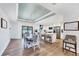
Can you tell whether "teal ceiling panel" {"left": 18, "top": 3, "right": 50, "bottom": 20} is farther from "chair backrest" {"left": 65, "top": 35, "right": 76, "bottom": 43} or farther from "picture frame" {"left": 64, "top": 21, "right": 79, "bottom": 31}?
"chair backrest" {"left": 65, "top": 35, "right": 76, "bottom": 43}

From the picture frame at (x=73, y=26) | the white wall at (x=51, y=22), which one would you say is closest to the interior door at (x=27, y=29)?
the white wall at (x=51, y=22)

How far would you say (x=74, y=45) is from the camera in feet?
7.51

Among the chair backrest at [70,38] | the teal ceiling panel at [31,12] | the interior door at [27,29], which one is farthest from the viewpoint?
the chair backrest at [70,38]

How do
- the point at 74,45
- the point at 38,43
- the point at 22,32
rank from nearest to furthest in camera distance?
the point at 22,32 < the point at 74,45 < the point at 38,43

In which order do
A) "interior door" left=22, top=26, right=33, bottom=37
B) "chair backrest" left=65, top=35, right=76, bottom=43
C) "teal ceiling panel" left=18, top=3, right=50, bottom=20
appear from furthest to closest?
"chair backrest" left=65, top=35, right=76, bottom=43 < "interior door" left=22, top=26, right=33, bottom=37 < "teal ceiling panel" left=18, top=3, right=50, bottom=20

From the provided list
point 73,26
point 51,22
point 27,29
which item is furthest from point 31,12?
point 73,26

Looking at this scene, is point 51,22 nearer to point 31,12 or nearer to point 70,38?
point 31,12

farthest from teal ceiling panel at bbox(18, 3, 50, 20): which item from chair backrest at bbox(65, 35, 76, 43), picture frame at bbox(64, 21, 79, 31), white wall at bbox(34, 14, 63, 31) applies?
chair backrest at bbox(65, 35, 76, 43)

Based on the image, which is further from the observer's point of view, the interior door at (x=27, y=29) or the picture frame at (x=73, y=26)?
the picture frame at (x=73, y=26)

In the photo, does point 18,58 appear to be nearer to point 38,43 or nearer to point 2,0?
point 38,43

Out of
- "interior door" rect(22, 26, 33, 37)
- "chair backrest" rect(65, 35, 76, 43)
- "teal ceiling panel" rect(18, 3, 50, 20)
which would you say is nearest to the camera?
"teal ceiling panel" rect(18, 3, 50, 20)

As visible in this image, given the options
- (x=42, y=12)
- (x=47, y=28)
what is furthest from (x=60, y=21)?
(x=42, y=12)

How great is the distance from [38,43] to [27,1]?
1.37m

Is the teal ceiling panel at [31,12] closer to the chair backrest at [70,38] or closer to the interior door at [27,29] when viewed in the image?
the interior door at [27,29]
